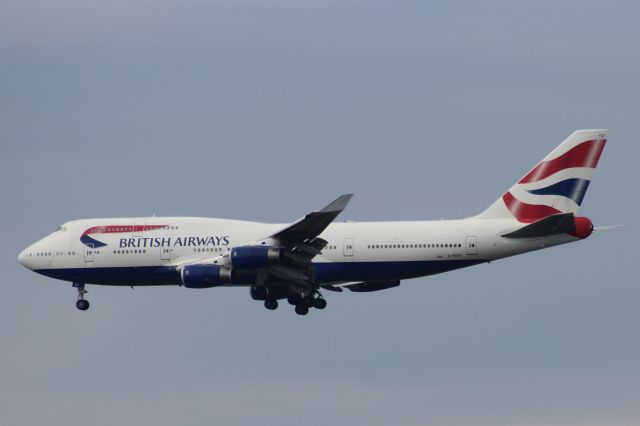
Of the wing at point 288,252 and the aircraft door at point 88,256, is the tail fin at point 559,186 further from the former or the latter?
the aircraft door at point 88,256

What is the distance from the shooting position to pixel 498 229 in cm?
8350

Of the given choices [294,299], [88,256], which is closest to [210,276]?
[294,299]

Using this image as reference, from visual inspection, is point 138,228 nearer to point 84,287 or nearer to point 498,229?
point 84,287

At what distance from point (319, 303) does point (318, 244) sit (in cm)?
438

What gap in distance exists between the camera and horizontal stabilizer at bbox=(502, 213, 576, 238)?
8125cm

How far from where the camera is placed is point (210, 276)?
277 ft

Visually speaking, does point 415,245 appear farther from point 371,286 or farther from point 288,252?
point 288,252

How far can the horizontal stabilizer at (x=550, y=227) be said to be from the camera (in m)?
Answer: 81.2

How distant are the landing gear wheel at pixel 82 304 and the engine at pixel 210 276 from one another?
28.5 feet

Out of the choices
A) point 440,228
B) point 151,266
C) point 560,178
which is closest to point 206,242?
point 151,266

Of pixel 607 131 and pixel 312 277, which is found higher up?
pixel 607 131

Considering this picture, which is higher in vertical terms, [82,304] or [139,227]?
[139,227]

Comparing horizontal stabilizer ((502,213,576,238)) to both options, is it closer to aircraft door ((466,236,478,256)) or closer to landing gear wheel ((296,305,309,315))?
aircraft door ((466,236,478,256))

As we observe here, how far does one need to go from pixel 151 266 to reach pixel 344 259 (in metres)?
10.3
